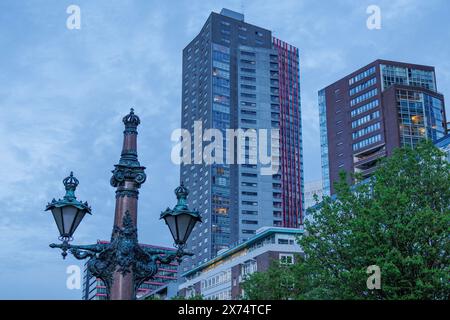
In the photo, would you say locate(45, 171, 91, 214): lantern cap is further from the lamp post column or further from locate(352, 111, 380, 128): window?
locate(352, 111, 380, 128): window

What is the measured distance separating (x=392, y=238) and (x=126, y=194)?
22.9 metres

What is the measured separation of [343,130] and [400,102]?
60.1ft

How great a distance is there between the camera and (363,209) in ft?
104

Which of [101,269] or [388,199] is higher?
[388,199]

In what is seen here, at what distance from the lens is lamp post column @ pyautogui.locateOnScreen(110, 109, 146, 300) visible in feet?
32.1

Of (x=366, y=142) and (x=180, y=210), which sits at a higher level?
(x=366, y=142)

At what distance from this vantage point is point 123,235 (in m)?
9.88

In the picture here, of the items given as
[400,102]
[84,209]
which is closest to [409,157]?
[84,209]

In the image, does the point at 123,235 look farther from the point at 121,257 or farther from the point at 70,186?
the point at 70,186

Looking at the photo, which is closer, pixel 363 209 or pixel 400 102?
pixel 363 209

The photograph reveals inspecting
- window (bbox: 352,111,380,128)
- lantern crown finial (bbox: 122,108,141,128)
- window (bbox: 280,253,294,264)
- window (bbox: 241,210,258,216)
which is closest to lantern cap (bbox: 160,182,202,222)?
lantern crown finial (bbox: 122,108,141,128)

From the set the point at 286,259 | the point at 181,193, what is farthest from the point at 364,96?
the point at 181,193
